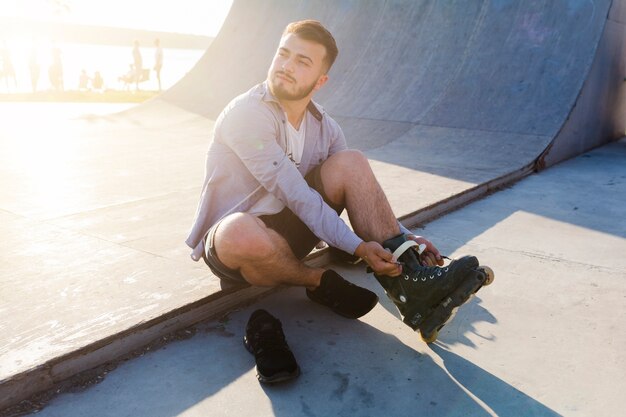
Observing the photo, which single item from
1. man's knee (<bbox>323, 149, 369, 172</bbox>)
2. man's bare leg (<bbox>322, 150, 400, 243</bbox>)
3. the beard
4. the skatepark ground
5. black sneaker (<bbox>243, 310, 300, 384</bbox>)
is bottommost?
the skatepark ground

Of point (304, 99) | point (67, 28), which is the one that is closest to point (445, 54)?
point (304, 99)

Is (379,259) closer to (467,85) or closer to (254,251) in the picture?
(254,251)

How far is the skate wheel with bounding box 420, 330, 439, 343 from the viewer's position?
2.14m

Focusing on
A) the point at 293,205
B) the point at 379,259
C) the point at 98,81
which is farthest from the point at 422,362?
the point at 98,81

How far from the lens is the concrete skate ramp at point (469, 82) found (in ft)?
20.4

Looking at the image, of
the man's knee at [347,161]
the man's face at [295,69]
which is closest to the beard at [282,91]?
the man's face at [295,69]

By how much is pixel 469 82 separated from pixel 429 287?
5.88m

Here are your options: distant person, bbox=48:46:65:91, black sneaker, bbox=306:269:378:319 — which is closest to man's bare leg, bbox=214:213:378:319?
black sneaker, bbox=306:269:378:319

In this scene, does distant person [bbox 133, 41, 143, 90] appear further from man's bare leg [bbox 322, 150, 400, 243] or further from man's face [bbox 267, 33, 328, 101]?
man's bare leg [bbox 322, 150, 400, 243]

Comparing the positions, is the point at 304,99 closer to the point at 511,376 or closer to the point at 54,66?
the point at 511,376

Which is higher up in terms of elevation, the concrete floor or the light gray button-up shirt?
the light gray button-up shirt

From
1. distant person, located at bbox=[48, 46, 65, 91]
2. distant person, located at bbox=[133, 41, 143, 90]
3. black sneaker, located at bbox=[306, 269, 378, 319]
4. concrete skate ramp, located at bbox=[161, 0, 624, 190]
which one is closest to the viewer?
black sneaker, located at bbox=[306, 269, 378, 319]

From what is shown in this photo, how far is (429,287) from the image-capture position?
6.78ft

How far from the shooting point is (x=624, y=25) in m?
7.44
